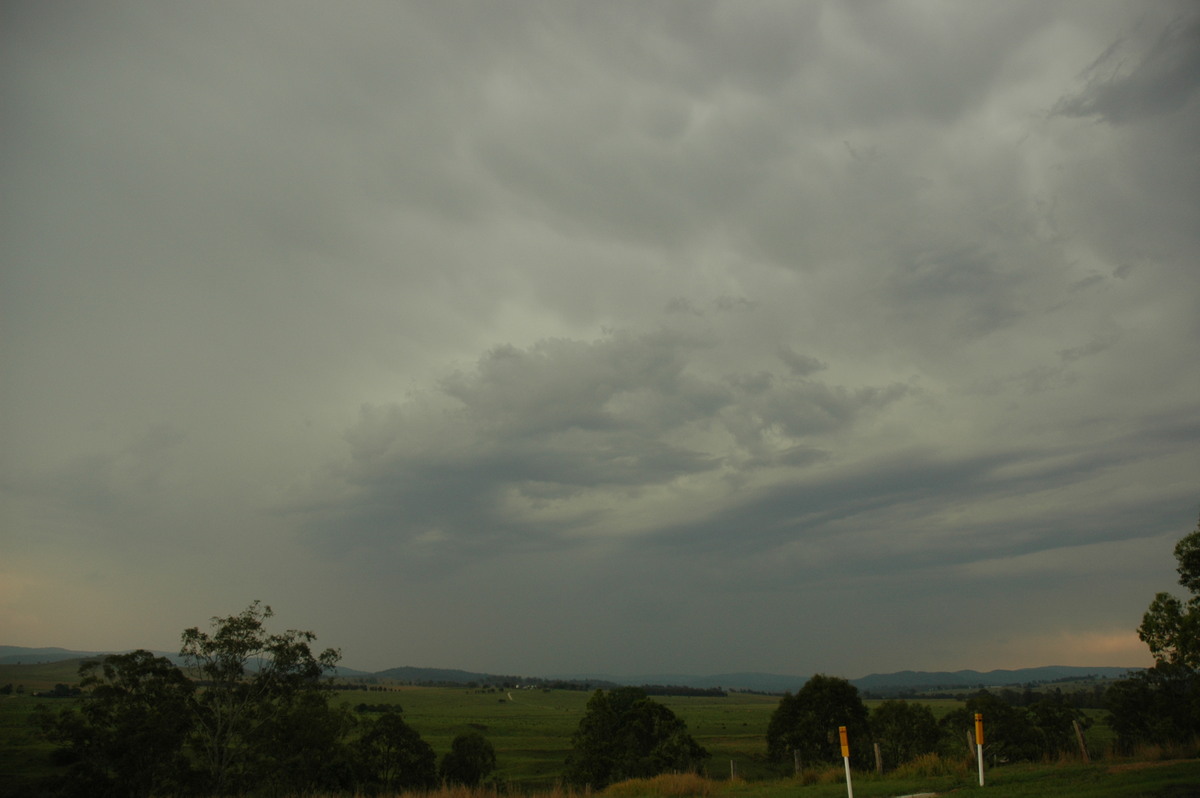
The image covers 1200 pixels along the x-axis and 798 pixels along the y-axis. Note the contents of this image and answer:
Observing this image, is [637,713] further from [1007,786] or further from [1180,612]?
[1007,786]

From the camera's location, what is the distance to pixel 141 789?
29547 mm

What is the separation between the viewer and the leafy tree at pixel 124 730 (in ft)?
96.7

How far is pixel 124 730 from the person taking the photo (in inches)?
1190

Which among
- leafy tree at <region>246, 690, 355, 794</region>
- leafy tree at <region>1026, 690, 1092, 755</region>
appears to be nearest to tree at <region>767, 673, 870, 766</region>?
leafy tree at <region>1026, 690, 1092, 755</region>

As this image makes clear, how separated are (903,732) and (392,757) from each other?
117 feet

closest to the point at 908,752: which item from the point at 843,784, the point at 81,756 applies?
the point at 843,784

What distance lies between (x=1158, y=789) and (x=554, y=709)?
174466 mm

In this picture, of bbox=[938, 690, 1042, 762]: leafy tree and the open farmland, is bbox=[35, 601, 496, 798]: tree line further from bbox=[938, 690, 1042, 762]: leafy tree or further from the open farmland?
bbox=[938, 690, 1042, 762]: leafy tree

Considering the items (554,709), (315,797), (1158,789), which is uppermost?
(1158,789)

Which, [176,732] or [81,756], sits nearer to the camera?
[81,756]

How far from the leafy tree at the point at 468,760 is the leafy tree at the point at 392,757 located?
5.97m

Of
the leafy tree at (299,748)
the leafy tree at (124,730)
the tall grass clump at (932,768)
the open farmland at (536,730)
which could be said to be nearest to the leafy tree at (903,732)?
the open farmland at (536,730)

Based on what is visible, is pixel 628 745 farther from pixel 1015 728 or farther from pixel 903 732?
pixel 1015 728

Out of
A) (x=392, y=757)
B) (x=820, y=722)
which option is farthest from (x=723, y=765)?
(x=392, y=757)
